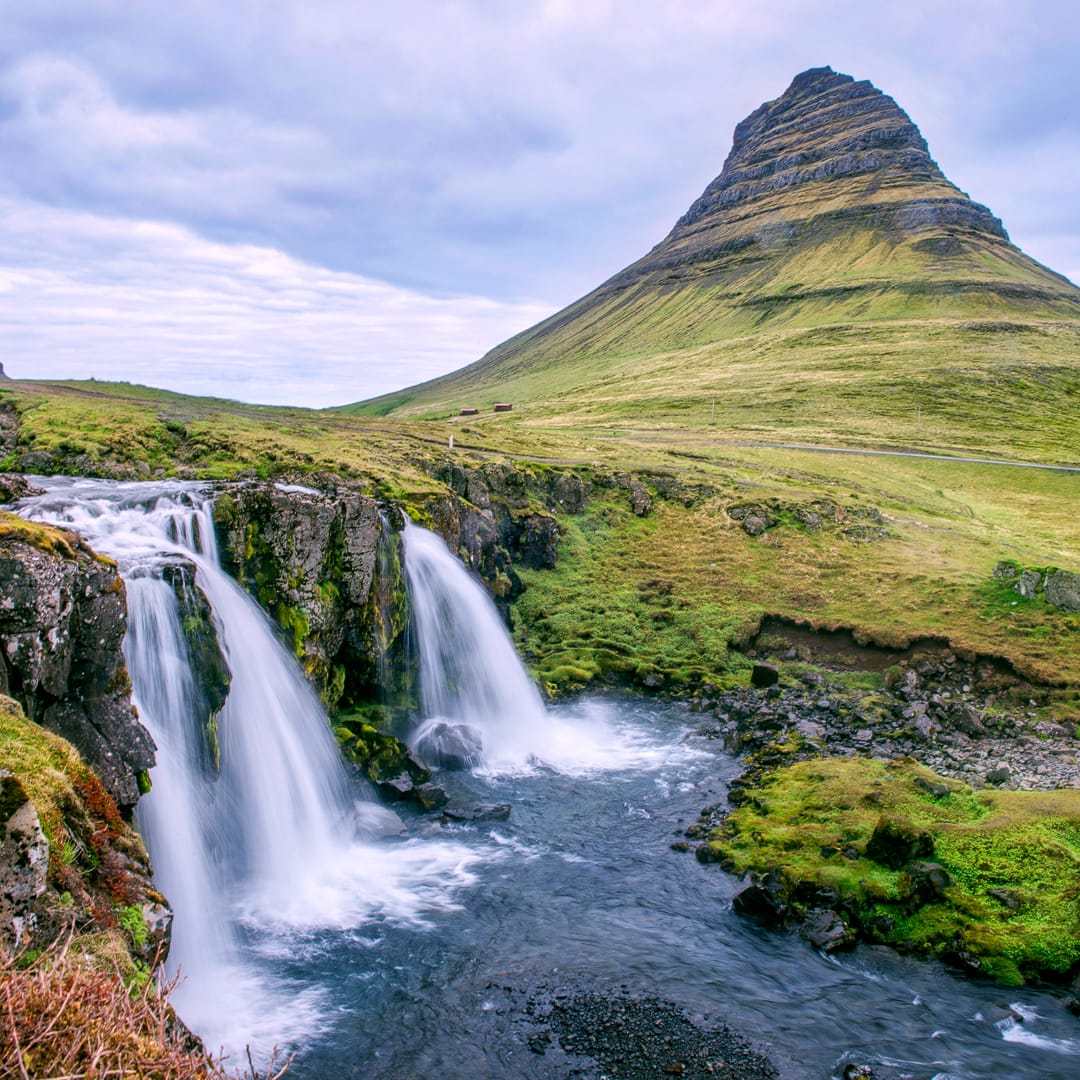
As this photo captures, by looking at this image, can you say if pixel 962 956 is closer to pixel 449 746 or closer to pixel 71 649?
pixel 449 746

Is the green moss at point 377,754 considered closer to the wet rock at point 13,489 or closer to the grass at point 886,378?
the wet rock at point 13,489

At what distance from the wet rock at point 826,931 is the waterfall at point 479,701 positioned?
1010 cm

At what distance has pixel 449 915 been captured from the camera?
18.0 meters

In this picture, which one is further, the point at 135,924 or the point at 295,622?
the point at 295,622

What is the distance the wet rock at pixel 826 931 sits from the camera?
16391 mm

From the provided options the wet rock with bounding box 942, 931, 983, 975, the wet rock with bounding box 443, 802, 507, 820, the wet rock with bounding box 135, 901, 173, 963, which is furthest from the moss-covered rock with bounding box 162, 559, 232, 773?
the wet rock with bounding box 942, 931, 983, 975

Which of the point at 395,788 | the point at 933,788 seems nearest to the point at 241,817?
the point at 395,788

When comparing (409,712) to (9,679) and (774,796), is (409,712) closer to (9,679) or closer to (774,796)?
(774,796)

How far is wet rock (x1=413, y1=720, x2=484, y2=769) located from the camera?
87.8ft

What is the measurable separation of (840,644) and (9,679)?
3459 centimetres

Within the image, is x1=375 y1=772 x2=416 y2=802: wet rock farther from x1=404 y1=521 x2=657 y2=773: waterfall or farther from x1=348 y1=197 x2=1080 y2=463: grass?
x1=348 y1=197 x2=1080 y2=463: grass

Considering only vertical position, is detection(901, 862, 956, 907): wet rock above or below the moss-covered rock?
below

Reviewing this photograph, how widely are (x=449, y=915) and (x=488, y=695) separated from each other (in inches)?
557

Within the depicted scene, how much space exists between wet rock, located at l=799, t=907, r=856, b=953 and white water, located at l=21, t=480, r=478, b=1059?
8.33 m
